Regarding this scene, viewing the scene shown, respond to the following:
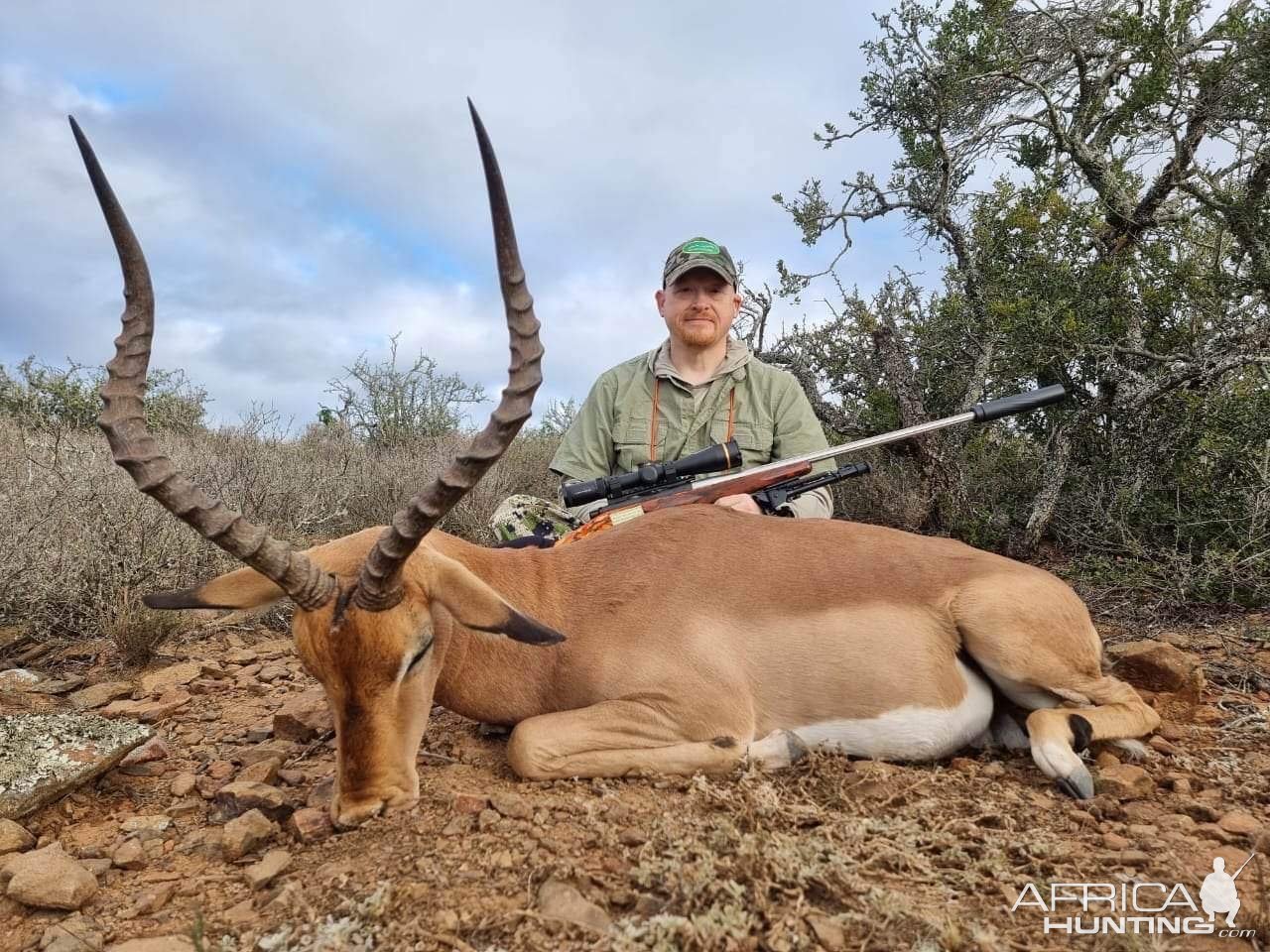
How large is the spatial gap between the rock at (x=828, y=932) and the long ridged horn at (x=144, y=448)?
1891 millimetres

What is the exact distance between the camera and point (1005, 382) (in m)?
8.06

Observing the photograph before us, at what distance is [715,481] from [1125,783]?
2.79 metres

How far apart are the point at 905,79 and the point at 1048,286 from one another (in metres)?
4.19

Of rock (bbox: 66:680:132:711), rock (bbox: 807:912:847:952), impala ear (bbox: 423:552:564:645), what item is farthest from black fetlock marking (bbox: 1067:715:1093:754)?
rock (bbox: 66:680:132:711)

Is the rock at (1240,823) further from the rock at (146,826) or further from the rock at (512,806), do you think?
the rock at (146,826)

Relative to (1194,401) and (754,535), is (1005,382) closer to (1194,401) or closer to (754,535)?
(1194,401)

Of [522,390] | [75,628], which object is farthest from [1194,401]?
[75,628]

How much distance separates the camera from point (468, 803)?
9.50ft

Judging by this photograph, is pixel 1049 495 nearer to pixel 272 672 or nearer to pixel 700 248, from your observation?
pixel 700 248

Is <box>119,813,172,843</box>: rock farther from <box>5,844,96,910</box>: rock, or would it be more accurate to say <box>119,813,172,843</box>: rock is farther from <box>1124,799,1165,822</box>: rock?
<box>1124,799,1165,822</box>: rock

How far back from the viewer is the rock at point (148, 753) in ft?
12.0

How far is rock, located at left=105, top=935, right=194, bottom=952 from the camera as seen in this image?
2.20m

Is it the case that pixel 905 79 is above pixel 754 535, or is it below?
above

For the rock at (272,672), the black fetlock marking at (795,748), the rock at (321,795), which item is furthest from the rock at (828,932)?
the rock at (272,672)
